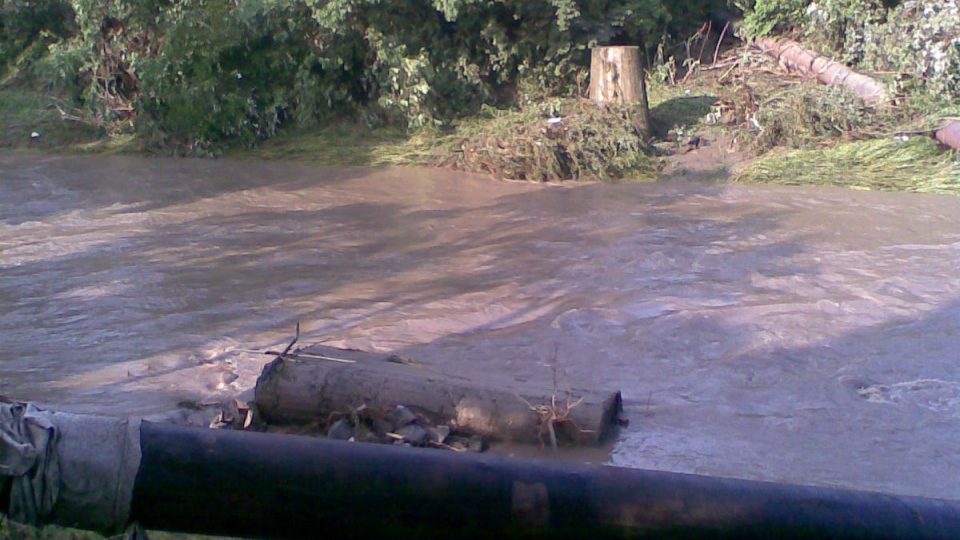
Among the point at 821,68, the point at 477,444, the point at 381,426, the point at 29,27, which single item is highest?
the point at 29,27

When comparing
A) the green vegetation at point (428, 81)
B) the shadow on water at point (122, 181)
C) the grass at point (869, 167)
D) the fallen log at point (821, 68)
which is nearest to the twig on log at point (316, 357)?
the shadow on water at point (122, 181)

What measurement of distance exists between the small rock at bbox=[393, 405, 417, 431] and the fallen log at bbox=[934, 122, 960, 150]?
8.85 m

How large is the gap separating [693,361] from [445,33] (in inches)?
379

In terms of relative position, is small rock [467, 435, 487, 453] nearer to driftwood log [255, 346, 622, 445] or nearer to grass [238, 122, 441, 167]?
driftwood log [255, 346, 622, 445]

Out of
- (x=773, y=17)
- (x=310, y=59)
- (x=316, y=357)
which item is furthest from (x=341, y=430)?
(x=773, y=17)

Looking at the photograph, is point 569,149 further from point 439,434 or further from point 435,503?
point 435,503

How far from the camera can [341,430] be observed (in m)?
4.98

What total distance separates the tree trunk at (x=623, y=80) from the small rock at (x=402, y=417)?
8335 millimetres

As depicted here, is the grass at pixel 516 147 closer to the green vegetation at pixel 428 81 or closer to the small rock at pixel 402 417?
the green vegetation at pixel 428 81

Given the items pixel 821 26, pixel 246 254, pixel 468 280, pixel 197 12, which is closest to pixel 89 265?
pixel 246 254

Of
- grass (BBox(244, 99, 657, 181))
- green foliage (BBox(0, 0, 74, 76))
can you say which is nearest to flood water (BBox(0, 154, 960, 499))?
grass (BBox(244, 99, 657, 181))

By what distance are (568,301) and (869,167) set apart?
5916mm

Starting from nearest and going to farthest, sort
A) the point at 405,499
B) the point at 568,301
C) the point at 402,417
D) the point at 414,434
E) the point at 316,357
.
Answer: the point at 405,499, the point at 414,434, the point at 402,417, the point at 316,357, the point at 568,301

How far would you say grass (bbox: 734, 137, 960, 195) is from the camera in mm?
11398
